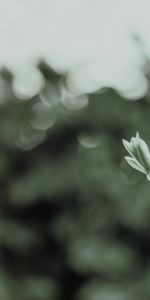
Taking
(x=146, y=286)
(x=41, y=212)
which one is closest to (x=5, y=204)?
(x=41, y=212)

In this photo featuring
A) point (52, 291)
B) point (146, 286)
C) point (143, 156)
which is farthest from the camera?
point (52, 291)

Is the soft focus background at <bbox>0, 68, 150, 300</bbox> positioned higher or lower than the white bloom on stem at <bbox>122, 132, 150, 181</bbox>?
higher

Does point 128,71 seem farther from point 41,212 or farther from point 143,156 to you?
point 143,156

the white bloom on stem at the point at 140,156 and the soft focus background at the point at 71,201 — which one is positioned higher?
the soft focus background at the point at 71,201

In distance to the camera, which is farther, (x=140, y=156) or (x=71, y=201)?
(x=71, y=201)

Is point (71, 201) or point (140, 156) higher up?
point (71, 201)

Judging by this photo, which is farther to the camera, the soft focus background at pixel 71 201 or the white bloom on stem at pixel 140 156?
the soft focus background at pixel 71 201

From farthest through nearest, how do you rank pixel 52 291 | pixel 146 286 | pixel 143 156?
pixel 52 291
pixel 146 286
pixel 143 156

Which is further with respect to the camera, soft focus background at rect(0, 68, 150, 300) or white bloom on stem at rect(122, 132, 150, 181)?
soft focus background at rect(0, 68, 150, 300)
